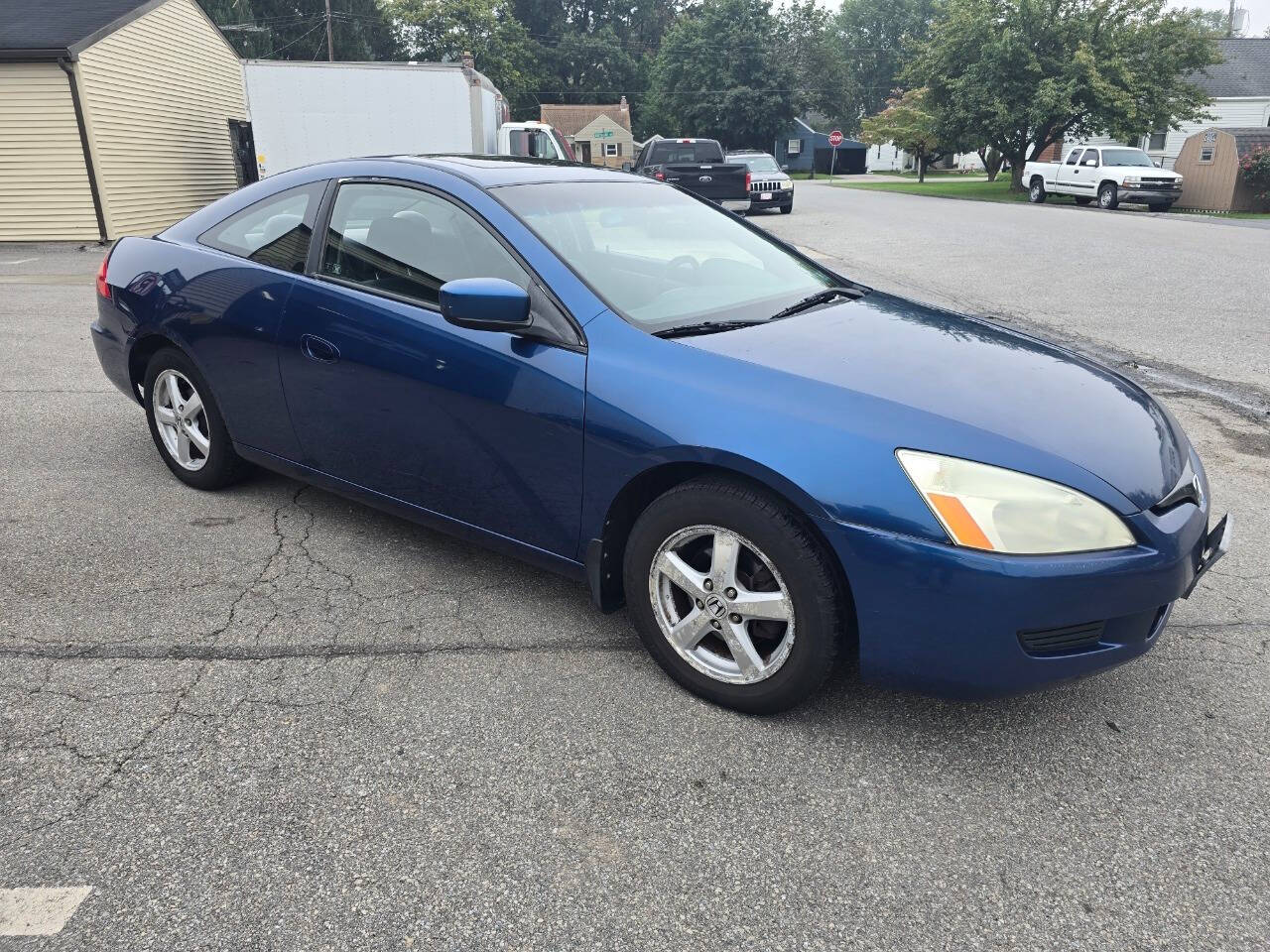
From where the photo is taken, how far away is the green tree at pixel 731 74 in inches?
2516

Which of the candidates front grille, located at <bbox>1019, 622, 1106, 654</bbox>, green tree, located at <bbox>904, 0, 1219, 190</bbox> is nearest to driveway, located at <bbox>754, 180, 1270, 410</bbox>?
front grille, located at <bbox>1019, 622, 1106, 654</bbox>

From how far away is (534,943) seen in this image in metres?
1.97

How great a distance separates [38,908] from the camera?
2.03m

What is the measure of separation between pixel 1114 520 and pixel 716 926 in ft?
4.51

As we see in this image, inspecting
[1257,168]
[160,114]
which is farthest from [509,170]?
[1257,168]

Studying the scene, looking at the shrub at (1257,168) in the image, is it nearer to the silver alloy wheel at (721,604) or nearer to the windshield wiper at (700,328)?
the windshield wiper at (700,328)

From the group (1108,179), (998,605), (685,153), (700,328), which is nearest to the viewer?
(998,605)

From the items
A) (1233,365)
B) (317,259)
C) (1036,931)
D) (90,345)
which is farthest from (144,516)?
(1233,365)

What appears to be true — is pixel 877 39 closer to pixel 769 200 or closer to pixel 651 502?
pixel 769 200

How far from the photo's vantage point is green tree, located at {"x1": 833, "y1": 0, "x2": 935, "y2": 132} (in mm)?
102688

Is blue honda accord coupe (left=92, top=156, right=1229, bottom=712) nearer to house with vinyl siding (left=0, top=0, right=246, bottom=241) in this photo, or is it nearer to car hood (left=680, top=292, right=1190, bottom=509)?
car hood (left=680, top=292, right=1190, bottom=509)

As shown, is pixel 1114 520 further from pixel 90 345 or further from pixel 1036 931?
pixel 90 345

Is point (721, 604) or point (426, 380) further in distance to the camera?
point (426, 380)

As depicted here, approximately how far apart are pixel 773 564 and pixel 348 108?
17089 mm
